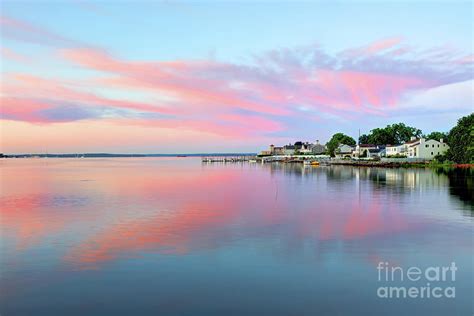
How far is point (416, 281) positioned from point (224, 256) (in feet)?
27.1

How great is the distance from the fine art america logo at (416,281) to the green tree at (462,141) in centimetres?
9057

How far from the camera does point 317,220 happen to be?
98.0ft

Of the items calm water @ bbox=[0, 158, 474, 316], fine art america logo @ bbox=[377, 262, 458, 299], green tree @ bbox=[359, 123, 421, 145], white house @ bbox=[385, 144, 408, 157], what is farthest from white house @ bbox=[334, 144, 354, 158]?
fine art america logo @ bbox=[377, 262, 458, 299]

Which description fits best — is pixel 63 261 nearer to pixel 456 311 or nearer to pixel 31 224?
pixel 31 224

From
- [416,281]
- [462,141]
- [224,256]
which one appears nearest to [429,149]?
[462,141]

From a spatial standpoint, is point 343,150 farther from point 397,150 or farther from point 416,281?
point 416,281

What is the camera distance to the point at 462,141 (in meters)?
102

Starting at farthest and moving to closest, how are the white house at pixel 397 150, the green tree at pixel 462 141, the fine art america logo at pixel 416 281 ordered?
the white house at pixel 397 150, the green tree at pixel 462 141, the fine art america logo at pixel 416 281

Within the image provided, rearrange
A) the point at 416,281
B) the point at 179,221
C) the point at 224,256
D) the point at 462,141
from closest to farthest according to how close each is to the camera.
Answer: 1. the point at 416,281
2. the point at 224,256
3. the point at 179,221
4. the point at 462,141

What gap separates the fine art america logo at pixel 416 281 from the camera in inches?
586

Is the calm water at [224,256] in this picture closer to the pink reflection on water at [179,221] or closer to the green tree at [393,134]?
the pink reflection on water at [179,221]

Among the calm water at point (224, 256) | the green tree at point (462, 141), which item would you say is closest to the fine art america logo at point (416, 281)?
the calm water at point (224, 256)

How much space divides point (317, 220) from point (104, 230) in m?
14.4

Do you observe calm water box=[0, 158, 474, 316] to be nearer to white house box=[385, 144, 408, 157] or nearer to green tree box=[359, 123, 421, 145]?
white house box=[385, 144, 408, 157]
